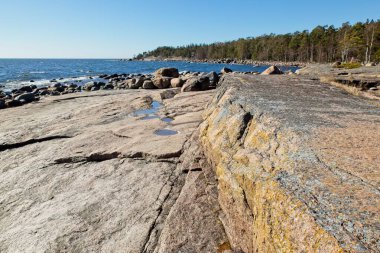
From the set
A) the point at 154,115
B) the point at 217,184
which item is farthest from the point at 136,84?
the point at 217,184

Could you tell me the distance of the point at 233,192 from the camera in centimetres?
332

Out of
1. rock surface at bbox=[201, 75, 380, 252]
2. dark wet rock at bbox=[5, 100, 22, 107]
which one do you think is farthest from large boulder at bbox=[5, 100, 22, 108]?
rock surface at bbox=[201, 75, 380, 252]

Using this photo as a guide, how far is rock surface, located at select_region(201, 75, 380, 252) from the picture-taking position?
1803 millimetres

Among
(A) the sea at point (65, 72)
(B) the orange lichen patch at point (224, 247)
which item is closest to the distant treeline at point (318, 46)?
(A) the sea at point (65, 72)

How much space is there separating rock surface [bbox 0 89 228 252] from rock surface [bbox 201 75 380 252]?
64cm

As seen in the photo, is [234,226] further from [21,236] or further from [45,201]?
[45,201]

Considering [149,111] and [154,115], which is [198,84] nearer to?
[149,111]

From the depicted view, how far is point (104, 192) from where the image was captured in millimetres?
4914

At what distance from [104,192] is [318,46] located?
9418cm

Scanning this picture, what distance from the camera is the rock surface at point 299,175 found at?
1803mm

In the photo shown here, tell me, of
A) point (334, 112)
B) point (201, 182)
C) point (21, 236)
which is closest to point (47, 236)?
point (21, 236)

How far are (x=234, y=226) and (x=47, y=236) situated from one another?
2.60 m

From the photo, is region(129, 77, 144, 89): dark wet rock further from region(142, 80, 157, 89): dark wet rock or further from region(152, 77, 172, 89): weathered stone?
region(152, 77, 172, 89): weathered stone

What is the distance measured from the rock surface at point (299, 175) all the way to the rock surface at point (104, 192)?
64cm
